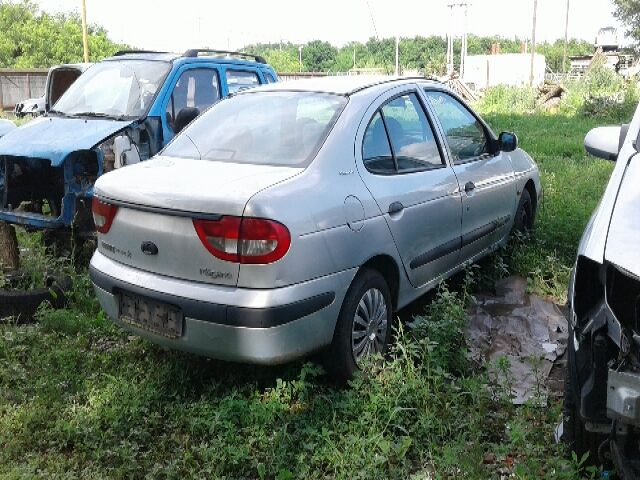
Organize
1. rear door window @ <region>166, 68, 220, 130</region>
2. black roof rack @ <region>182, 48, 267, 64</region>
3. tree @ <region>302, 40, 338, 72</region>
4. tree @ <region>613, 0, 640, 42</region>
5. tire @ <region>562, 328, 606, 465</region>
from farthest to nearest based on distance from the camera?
tree @ <region>302, 40, 338, 72</region> → tree @ <region>613, 0, 640, 42</region> → black roof rack @ <region>182, 48, 267, 64</region> → rear door window @ <region>166, 68, 220, 130</region> → tire @ <region>562, 328, 606, 465</region>

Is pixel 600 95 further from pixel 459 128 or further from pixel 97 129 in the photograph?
pixel 97 129

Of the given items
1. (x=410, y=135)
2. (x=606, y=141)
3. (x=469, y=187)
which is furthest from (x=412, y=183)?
(x=606, y=141)

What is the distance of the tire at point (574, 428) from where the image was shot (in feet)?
9.14

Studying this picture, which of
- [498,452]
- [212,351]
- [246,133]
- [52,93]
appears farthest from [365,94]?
[52,93]

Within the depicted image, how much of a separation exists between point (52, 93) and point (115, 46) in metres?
38.8

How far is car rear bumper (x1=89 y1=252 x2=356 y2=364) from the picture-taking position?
317cm

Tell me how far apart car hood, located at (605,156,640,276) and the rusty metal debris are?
4.00 ft

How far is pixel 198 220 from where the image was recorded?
3.23 meters

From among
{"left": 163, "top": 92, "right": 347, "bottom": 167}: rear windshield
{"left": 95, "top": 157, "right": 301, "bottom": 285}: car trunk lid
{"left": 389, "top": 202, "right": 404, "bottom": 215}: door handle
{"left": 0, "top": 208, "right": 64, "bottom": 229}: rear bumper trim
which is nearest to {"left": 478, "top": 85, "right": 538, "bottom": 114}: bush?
{"left": 0, "top": 208, "right": 64, "bottom": 229}: rear bumper trim

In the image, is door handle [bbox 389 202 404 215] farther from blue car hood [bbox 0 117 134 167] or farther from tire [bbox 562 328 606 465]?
blue car hood [bbox 0 117 134 167]

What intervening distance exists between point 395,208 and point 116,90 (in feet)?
14.0

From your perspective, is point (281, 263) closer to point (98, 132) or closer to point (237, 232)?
point (237, 232)

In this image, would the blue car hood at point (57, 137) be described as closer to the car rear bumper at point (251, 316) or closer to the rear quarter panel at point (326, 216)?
the car rear bumper at point (251, 316)

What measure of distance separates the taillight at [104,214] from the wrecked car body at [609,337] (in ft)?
7.90
